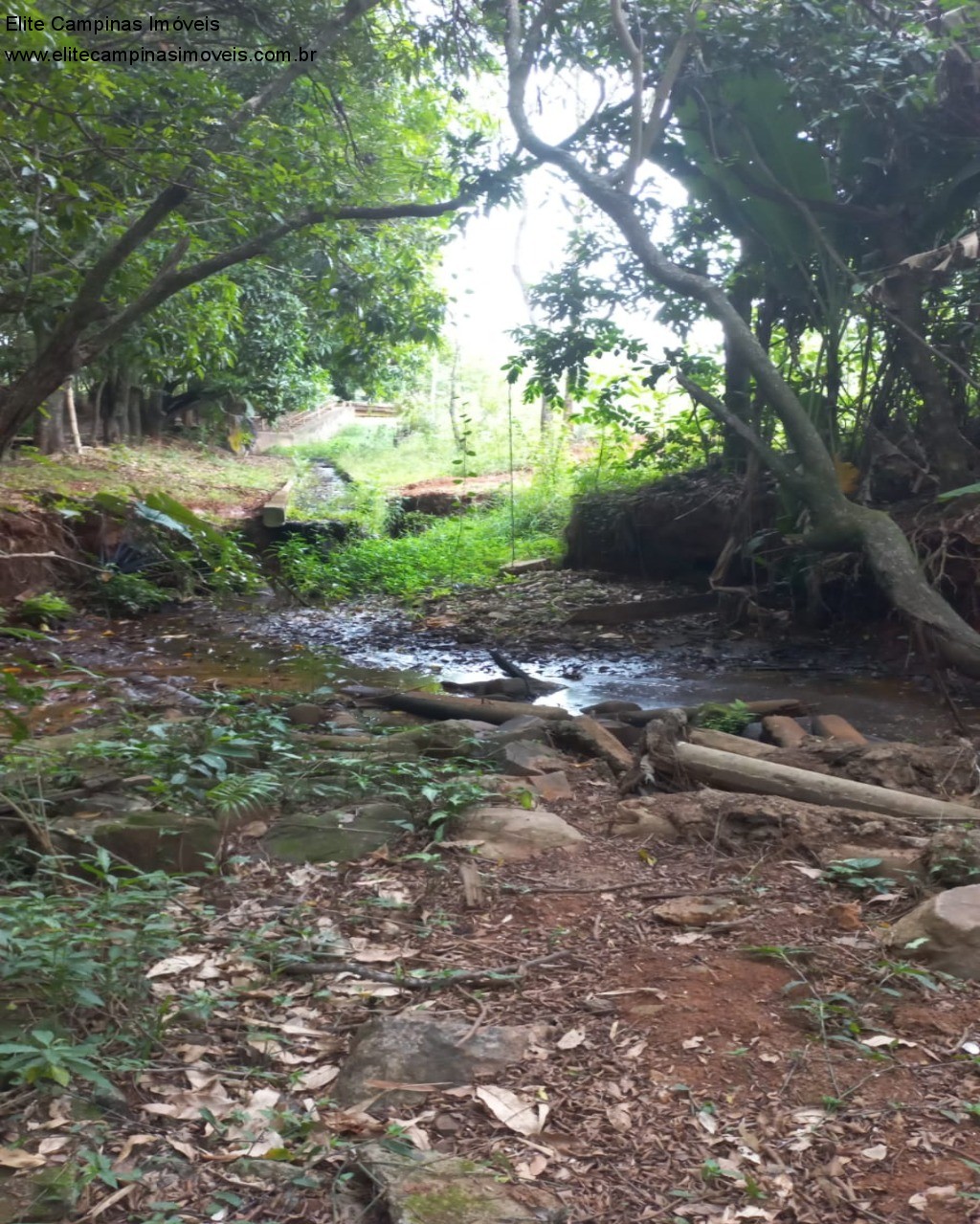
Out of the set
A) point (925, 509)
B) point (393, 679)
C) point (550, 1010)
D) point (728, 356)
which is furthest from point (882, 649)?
point (550, 1010)

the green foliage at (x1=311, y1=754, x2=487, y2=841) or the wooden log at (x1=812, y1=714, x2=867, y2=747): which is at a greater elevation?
the green foliage at (x1=311, y1=754, x2=487, y2=841)

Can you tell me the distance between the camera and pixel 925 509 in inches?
331

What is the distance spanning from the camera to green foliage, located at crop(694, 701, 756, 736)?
20.2 ft

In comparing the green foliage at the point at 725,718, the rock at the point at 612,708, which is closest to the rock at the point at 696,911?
the green foliage at the point at 725,718

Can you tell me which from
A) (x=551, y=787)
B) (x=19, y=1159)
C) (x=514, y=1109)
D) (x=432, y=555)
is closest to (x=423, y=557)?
(x=432, y=555)

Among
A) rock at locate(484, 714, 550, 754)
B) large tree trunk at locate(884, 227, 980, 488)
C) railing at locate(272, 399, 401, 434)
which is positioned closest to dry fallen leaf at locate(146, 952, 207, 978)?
rock at locate(484, 714, 550, 754)

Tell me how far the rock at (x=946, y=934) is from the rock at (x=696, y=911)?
0.52 m

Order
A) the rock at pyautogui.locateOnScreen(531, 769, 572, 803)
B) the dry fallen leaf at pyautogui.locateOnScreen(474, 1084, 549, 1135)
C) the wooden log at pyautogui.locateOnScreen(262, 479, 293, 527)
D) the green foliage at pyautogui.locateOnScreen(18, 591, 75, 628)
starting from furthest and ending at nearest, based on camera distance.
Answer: the wooden log at pyautogui.locateOnScreen(262, 479, 293, 527) < the green foliage at pyautogui.locateOnScreen(18, 591, 75, 628) < the rock at pyautogui.locateOnScreen(531, 769, 572, 803) < the dry fallen leaf at pyautogui.locateOnScreen(474, 1084, 549, 1135)

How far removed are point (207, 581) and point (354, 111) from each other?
5303mm

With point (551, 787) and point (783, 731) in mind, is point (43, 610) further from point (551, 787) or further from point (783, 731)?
point (783, 731)

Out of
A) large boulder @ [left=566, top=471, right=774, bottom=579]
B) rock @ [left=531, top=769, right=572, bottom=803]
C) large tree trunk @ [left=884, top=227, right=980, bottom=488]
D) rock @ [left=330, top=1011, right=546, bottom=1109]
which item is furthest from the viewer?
large boulder @ [left=566, top=471, right=774, bottom=579]

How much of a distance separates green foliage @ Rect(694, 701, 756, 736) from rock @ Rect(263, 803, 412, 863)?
2.63 meters

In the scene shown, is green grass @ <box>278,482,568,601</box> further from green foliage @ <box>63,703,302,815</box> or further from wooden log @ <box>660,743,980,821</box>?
wooden log @ <box>660,743,980,821</box>

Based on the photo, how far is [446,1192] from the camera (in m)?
2.03
